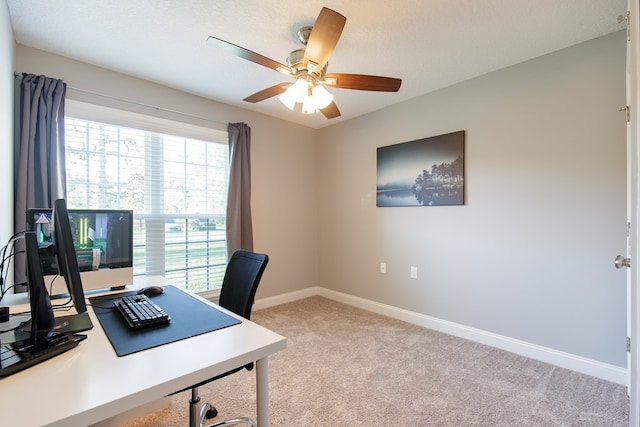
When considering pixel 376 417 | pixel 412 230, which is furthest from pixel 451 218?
pixel 376 417

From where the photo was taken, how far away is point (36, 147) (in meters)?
2.15

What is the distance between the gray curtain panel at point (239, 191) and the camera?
3271 millimetres

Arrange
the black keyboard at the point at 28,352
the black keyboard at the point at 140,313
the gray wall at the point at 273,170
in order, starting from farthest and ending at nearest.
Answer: the gray wall at the point at 273,170
the black keyboard at the point at 140,313
the black keyboard at the point at 28,352

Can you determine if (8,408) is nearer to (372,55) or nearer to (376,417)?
(376,417)

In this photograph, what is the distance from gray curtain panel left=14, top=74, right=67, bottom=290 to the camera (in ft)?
6.80

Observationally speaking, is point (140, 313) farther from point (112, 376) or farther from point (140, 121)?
point (140, 121)

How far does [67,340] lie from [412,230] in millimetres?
2894

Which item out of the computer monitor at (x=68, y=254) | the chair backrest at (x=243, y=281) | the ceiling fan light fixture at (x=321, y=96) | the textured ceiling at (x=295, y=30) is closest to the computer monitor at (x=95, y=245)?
the chair backrest at (x=243, y=281)

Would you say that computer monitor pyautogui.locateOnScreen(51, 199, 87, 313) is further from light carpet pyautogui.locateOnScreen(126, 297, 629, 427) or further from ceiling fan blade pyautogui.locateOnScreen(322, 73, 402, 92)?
ceiling fan blade pyautogui.locateOnScreen(322, 73, 402, 92)

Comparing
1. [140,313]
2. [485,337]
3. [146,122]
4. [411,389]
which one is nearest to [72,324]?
[140,313]

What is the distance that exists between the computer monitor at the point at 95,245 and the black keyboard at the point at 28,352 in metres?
0.69

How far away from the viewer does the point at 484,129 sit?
2660 mm

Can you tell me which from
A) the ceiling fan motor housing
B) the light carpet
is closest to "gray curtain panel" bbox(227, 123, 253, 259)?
the light carpet

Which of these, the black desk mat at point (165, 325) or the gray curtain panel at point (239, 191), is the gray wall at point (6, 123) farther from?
the gray curtain panel at point (239, 191)
